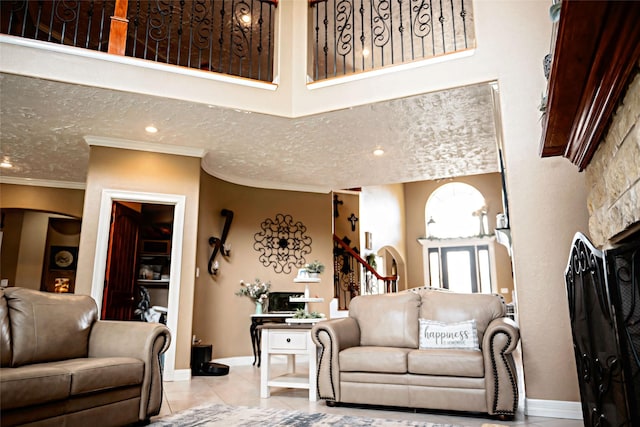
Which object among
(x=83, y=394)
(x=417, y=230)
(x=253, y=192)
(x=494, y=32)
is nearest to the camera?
(x=83, y=394)

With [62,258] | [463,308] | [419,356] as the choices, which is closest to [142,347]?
[419,356]

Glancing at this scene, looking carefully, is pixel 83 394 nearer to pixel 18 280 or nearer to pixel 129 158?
pixel 129 158

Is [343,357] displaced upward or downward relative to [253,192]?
downward

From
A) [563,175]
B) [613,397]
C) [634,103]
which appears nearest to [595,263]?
[613,397]

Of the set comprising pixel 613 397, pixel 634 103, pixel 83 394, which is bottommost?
pixel 83 394

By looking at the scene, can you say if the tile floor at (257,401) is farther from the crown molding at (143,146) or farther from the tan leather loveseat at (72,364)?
the crown molding at (143,146)

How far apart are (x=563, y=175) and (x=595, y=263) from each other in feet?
6.97

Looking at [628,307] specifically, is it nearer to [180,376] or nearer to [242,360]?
[180,376]

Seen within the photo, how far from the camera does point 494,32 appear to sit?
4.14 m

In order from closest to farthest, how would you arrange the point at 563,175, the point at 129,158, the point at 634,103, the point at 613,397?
the point at 634,103
the point at 613,397
the point at 563,175
the point at 129,158

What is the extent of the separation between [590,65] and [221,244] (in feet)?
18.7

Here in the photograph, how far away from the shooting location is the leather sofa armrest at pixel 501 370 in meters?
3.22

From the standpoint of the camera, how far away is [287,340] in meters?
4.19

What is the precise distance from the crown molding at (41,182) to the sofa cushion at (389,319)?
5.34m
